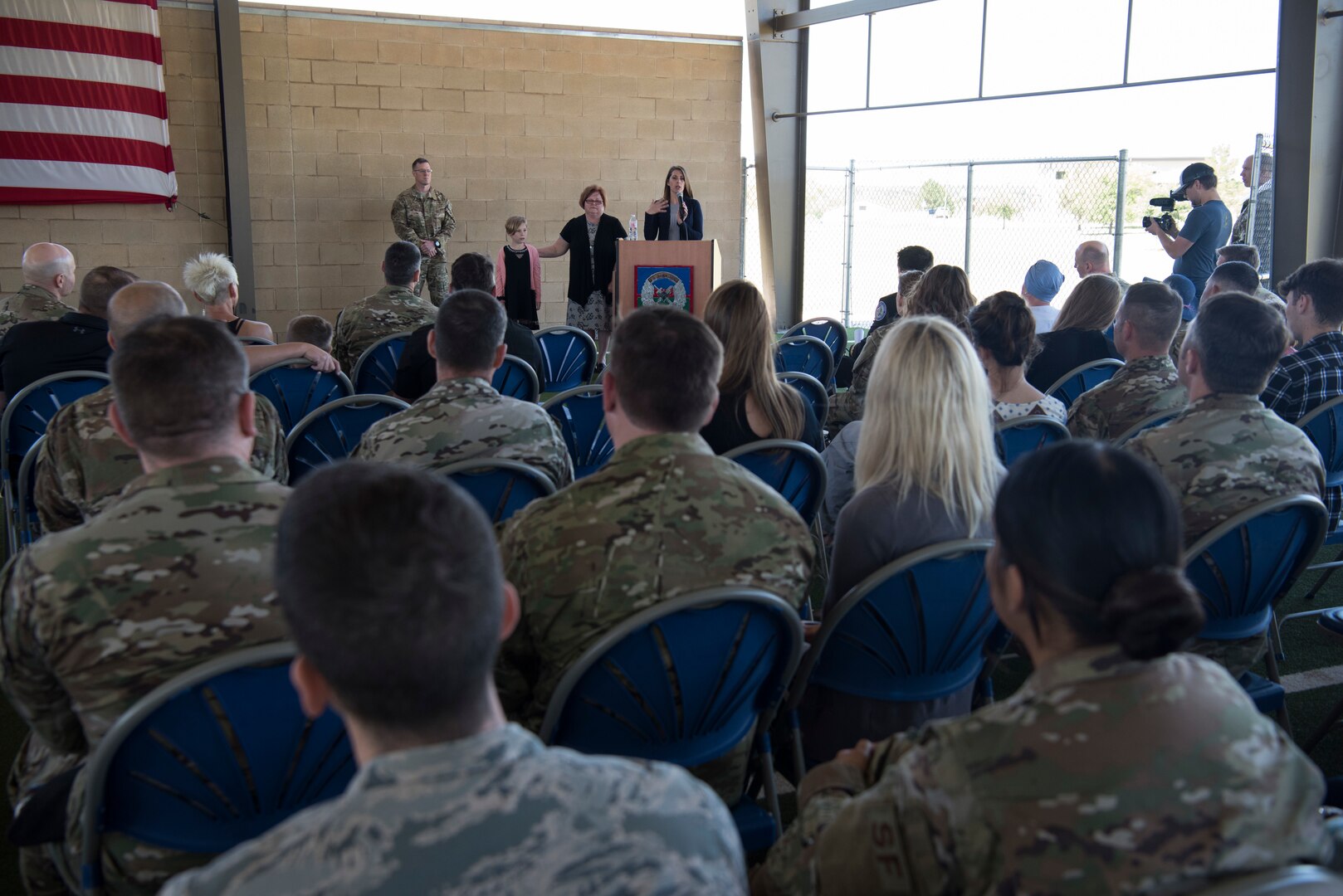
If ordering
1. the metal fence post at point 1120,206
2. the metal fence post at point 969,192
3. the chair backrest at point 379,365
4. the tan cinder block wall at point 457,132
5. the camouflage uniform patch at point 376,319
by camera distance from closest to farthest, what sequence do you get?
the chair backrest at point 379,365, the camouflage uniform patch at point 376,319, the metal fence post at point 1120,206, the metal fence post at point 969,192, the tan cinder block wall at point 457,132

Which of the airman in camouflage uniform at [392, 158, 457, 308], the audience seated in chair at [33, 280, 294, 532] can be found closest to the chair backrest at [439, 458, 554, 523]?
the audience seated in chair at [33, 280, 294, 532]

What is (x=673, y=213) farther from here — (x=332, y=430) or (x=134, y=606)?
(x=134, y=606)

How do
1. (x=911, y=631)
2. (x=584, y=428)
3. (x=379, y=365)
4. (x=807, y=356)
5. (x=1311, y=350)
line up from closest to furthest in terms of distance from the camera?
1. (x=911, y=631)
2. (x=1311, y=350)
3. (x=584, y=428)
4. (x=379, y=365)
5. (x=807, y=356)

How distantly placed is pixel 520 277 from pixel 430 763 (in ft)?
29.5

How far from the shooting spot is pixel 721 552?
173 cm

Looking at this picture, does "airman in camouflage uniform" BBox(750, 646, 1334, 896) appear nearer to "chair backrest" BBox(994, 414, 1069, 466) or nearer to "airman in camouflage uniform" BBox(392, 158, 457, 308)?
"chair backrest" BBox(994, 414, 1069, 466)

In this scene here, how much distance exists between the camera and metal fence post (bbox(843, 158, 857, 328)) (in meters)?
10.3

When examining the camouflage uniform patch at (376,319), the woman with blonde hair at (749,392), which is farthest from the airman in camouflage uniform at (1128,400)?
the camouflage uniform patch at (376,319)

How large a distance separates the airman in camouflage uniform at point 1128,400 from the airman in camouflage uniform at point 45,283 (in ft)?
14.3

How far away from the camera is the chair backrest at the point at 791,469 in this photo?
2793 mm

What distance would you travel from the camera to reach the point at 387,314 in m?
5.39

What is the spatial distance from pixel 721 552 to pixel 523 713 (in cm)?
46

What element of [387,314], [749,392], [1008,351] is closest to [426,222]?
[387,314]

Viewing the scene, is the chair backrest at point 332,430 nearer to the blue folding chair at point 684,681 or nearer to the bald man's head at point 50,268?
the blue folding chair at point 684,681
